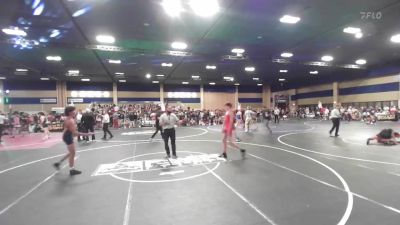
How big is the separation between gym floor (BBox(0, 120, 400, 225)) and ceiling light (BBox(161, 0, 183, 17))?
20.4 ft

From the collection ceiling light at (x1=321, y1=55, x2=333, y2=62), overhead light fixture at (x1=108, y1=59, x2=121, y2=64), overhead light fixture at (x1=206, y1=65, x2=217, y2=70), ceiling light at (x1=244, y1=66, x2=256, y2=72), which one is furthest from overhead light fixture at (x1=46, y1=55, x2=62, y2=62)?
ceiling light at (x1=321, y1=55, x2=333, y2=62)

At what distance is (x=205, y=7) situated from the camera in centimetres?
1094

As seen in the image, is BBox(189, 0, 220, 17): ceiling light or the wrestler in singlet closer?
the wrestler in singlet

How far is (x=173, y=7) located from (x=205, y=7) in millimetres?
1359

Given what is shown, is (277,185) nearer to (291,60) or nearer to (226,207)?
(226,207)

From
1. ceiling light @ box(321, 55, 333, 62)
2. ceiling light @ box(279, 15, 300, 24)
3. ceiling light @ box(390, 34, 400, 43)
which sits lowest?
ceiling light @ box(279, 15, 300, 24)

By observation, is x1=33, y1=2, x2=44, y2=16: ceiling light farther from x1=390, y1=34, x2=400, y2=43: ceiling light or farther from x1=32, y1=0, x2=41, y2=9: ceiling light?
x1=390, y1=34, x2=400, y2=43: ceiling light

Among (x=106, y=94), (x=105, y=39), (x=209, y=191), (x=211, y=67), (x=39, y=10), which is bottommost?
(x=209, y=191)

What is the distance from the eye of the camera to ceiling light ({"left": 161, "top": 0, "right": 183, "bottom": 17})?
412 inches

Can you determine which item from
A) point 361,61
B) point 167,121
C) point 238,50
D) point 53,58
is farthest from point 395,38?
point 53,58

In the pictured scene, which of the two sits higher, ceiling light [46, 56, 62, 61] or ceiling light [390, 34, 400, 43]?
ceiling light [390, 34, 400, 43]

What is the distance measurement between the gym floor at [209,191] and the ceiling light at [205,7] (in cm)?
622

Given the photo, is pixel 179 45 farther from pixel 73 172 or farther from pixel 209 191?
pixel 209 191

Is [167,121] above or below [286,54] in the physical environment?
below
